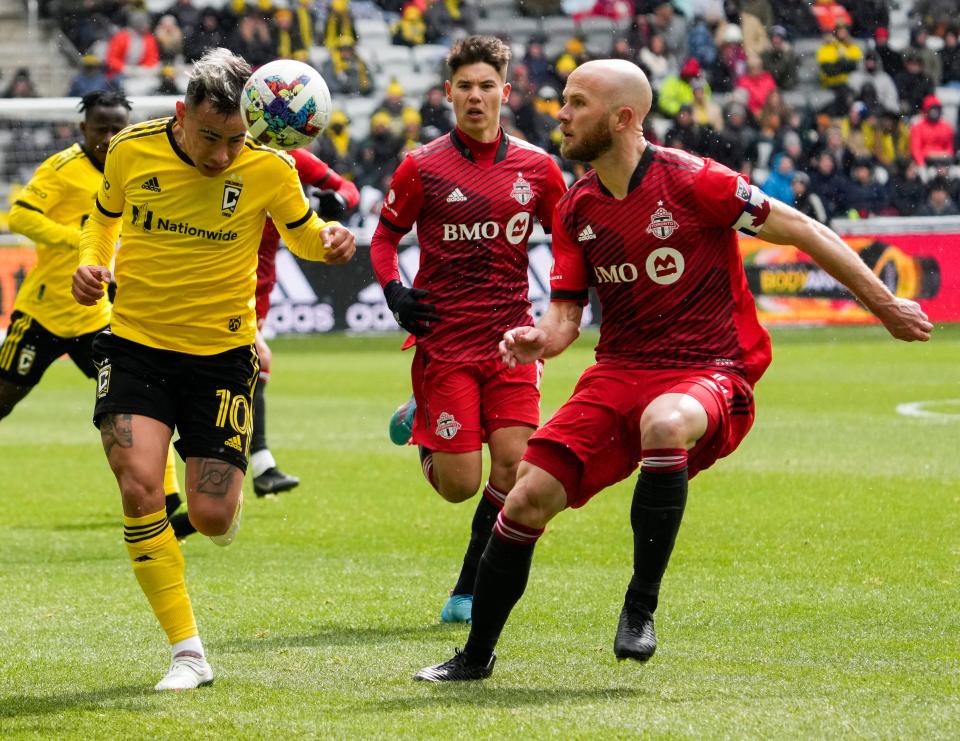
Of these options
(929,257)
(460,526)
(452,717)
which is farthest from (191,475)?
(929,257)

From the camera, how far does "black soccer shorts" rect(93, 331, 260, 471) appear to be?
607 centimetres

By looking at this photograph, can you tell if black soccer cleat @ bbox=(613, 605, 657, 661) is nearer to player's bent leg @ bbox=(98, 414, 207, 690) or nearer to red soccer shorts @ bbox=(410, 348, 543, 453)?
player's bent leg @ bbox=(98, 414, 207, 690)

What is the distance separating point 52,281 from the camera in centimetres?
996

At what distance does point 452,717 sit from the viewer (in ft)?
16.8

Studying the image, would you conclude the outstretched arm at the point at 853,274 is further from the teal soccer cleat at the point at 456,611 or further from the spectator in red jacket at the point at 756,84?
the spectator in red jacket at the point at 756,84

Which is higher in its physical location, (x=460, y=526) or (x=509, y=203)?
(x=509, y=203)

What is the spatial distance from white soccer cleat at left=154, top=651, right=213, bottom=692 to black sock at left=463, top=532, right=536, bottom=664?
0.91 m

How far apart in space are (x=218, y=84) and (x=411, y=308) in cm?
154

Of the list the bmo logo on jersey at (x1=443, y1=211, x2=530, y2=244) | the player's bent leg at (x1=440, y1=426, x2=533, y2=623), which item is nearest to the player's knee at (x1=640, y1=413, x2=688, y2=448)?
the player's bent leg at (x1=440, y1=426, x2=533, y2=623)

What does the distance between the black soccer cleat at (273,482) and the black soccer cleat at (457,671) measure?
5150 mm

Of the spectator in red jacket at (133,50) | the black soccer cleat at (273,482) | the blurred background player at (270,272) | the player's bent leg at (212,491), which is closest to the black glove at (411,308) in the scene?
the blurred background player at (270,272)

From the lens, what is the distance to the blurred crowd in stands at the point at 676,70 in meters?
27.1

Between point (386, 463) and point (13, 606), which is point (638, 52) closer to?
point (386, 463)

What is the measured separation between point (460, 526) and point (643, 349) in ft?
13.3
